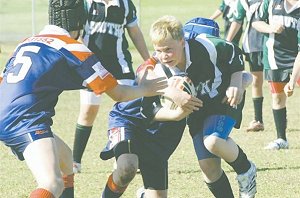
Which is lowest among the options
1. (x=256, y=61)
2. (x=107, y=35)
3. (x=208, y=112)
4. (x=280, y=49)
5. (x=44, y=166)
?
(x=256, y=61)

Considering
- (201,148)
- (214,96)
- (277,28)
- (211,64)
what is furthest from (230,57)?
(277,28)

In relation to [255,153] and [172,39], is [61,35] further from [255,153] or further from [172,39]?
[255,153]

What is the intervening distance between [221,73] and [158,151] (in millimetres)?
679

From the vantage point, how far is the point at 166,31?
5.76m

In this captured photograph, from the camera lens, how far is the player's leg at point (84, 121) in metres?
8.05

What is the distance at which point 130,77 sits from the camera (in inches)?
313

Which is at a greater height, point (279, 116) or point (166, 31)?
point (166, 31)

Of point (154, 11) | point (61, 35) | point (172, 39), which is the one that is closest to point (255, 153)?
point (172, 39)

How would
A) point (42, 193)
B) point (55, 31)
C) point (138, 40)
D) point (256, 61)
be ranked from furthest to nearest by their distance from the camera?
point (256, 61), point (138, 40), point (55, 31), point (42, 193)

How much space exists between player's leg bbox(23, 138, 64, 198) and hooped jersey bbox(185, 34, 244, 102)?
1.30 m

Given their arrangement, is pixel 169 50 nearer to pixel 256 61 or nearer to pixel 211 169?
pixel 211 169

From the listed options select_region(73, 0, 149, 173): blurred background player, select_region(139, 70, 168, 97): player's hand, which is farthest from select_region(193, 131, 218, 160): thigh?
select_region(73, 0, 149, 173): blurred background player

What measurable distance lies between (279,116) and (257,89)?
4.84 feet

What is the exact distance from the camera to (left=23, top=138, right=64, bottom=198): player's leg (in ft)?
16.0
